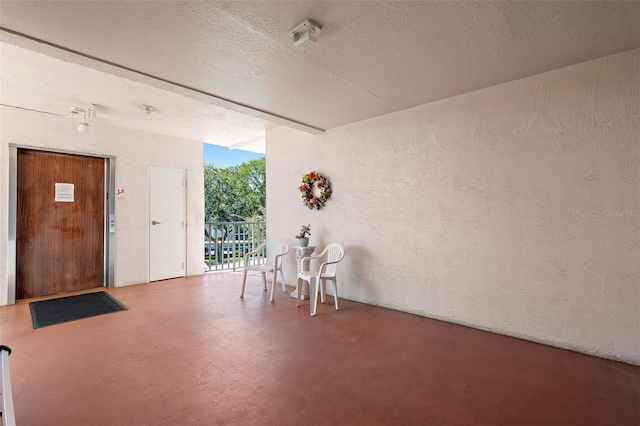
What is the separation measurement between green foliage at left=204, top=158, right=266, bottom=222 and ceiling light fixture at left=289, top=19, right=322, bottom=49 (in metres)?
8.36

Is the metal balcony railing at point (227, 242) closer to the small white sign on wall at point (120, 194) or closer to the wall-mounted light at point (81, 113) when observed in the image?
the small white sign on wall at point (120, 194)

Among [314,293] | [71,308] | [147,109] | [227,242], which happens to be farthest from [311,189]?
[71,308]

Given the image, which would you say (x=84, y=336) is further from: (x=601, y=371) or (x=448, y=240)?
(x=601, y=371)

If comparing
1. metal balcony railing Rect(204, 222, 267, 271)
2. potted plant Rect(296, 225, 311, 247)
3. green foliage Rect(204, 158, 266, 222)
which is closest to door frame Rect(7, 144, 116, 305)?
metal balcony railing Rect(204, 222, 267, 271)

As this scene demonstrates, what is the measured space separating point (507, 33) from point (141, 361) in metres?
3.70

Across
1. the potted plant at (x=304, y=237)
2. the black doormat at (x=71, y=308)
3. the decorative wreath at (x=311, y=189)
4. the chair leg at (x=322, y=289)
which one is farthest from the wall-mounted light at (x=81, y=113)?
the chair leg at (x=322, y=289)

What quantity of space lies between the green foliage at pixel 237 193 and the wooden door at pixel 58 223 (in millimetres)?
5246

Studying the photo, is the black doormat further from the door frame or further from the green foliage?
the green foliage

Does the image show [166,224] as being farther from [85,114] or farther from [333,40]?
[333,40]

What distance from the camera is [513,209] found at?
2.84 meters

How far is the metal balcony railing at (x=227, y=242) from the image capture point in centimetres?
648

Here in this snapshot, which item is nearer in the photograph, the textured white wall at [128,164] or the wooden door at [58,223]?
the textured white wall at [128,164]

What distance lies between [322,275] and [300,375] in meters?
1.61

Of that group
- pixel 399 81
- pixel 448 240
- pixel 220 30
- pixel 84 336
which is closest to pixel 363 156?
pixel 399 81
